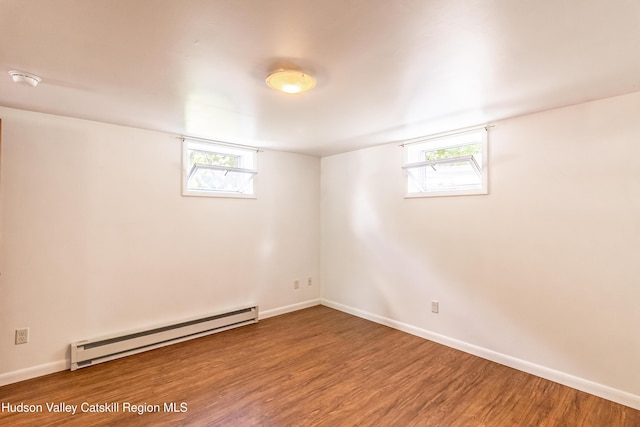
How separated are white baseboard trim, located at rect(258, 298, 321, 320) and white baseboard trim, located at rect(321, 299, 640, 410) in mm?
1036

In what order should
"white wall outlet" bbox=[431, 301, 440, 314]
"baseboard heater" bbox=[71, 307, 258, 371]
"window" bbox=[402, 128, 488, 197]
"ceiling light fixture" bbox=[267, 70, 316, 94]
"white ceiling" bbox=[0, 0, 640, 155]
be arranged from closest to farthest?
"white ceiling" bbox=[0, 0, 640, 155] → "ceiling light fixture" bbox=[267, 70, 316, 94] → "baseboard heater" bbox=[71, 307, 258, 371] → "window" bbox=[402, 128, 488, 197] → "white wall outlet" bbox=[431, 301, 440, 314]

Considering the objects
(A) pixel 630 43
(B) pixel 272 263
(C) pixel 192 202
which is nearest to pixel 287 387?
(B) pixel 272 263

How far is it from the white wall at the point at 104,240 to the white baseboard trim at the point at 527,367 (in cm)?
186

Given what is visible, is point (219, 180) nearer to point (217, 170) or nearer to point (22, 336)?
point (217, 170)

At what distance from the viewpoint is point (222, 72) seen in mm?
1856

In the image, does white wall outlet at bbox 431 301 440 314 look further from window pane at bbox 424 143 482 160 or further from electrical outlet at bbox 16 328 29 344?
electrical outlet at bbox 16 328 29 344

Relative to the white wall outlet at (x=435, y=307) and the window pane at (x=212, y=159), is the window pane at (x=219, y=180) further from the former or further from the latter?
the white wall outlet at (x=435, y=307)

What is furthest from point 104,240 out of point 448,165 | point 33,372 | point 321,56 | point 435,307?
point 448,165

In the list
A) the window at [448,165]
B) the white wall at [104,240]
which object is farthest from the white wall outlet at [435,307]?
the white wall at [104,240]

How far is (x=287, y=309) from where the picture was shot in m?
4.27

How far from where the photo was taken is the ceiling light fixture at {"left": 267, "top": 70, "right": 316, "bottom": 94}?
5.96 ft

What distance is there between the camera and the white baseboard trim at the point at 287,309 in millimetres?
4020

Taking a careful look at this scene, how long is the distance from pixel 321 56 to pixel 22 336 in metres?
3.27

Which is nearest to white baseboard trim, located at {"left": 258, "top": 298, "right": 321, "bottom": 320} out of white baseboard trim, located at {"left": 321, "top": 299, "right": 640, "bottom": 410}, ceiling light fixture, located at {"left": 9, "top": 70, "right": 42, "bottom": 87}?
white baseboard trim, located at {"left": 321, "top": 299, "right": 640, "bottom": 410}
